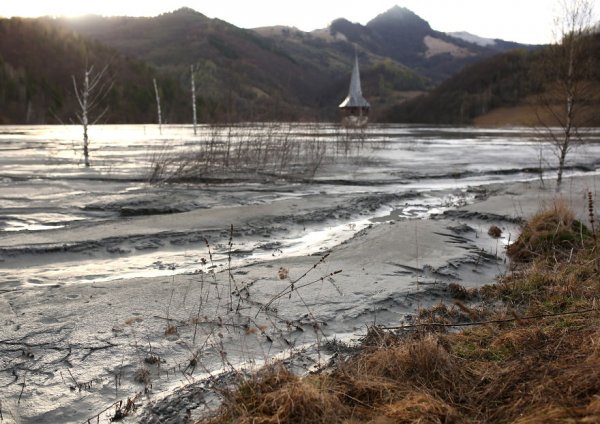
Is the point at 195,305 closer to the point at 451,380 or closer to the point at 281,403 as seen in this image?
the point at 281,403

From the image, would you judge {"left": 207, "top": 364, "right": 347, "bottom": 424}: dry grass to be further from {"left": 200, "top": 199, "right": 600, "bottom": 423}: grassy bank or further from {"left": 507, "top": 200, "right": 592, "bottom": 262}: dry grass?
{"left": 507, "top": 200, "right": 592, "bottom": 262}: dry grass

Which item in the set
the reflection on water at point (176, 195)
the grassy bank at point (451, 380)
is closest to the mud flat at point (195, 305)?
the reflection on water at point (176, 195)

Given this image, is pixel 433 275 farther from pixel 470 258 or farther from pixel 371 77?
pixel 371 77

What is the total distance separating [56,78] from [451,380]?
77979mm

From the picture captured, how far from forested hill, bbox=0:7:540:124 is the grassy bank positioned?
41.6 feet

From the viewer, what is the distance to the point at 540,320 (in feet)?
11.4

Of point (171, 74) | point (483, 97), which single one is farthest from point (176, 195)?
point (171, 74)

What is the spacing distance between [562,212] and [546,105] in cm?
493

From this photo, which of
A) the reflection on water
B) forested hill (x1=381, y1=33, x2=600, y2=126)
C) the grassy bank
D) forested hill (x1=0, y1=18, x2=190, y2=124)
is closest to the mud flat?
the reflection on water

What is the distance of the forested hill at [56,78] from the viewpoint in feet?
202

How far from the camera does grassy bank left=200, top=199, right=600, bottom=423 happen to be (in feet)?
7.32

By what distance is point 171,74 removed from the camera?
97.0 meters

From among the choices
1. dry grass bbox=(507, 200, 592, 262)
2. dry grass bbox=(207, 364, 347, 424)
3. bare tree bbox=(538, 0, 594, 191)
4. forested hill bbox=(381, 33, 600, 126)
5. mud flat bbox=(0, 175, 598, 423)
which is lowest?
mud flat bbox=(0, 175, 598, 423)

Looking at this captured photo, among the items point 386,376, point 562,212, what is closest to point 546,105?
point 562,212
